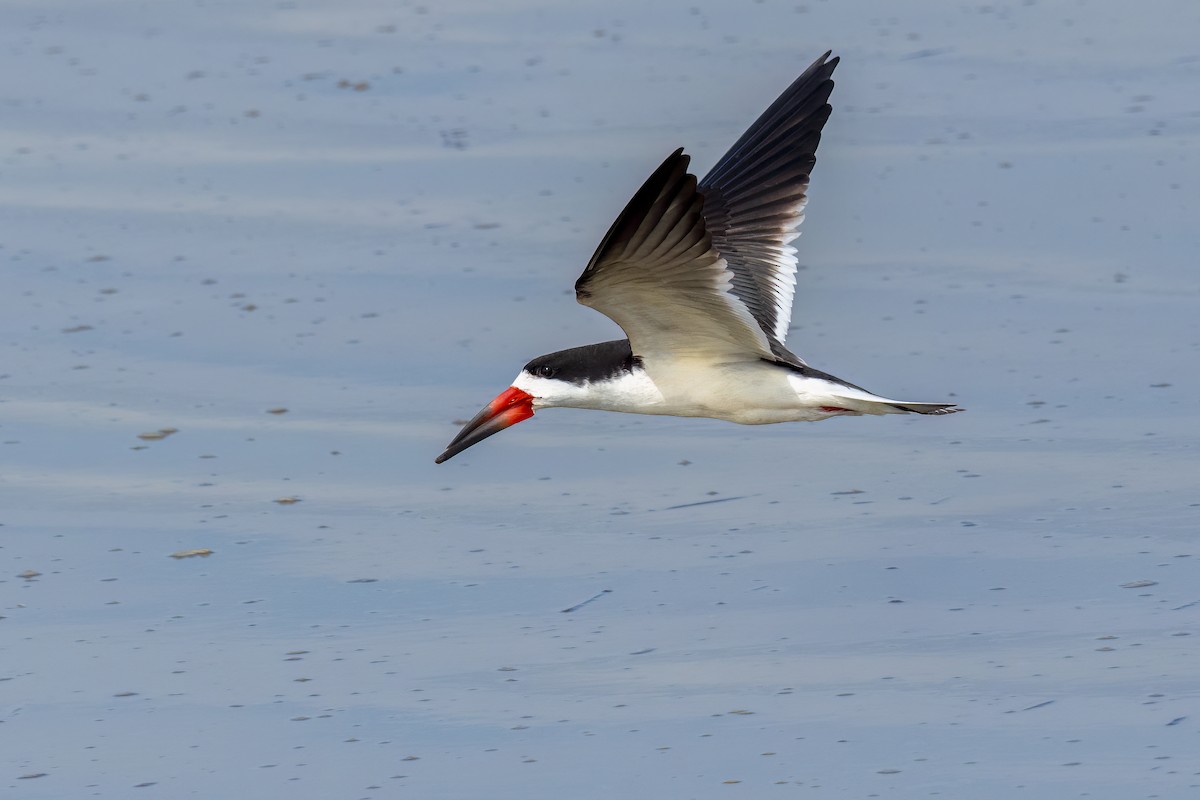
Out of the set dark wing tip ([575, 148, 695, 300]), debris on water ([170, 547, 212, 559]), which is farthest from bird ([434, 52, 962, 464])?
debris on water ([170, 547, 212, 559])

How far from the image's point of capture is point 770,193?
770 cm

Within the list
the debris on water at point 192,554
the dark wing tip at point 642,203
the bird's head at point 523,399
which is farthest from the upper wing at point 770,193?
→ the debris on water at point 192,554

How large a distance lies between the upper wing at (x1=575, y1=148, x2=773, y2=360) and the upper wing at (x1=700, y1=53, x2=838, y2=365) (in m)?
0.76

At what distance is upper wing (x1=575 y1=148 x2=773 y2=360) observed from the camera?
589 cm

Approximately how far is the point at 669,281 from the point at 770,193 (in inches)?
58.5

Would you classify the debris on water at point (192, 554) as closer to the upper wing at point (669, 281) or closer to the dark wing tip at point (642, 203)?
the upper wing at point (669, 281)

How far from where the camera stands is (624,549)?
7602mm

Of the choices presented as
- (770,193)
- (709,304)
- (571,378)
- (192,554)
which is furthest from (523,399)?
(192,554)

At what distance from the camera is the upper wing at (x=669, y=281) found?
19.3ft

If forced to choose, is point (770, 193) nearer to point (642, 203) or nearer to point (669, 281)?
point (669, 281)

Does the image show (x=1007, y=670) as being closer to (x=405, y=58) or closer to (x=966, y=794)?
(x=966, y=794)

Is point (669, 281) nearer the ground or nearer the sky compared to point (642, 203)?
nearer the ground

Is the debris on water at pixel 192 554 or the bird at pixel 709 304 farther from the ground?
the bird at pixel 709 304

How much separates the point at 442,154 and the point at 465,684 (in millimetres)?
4475
